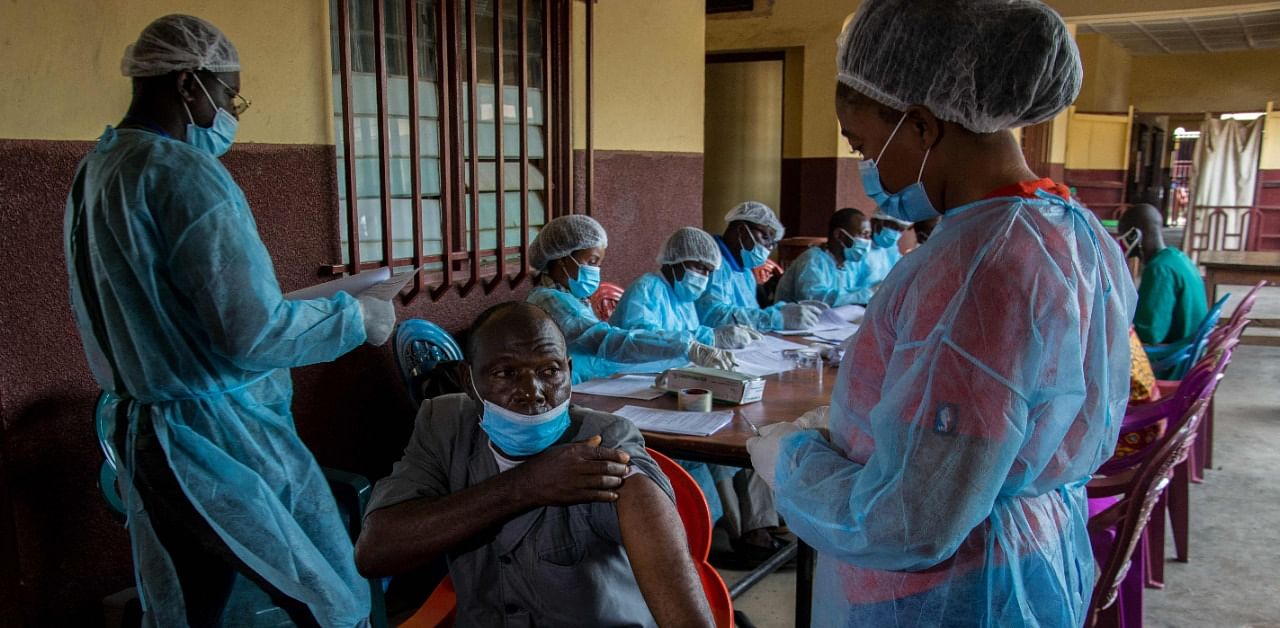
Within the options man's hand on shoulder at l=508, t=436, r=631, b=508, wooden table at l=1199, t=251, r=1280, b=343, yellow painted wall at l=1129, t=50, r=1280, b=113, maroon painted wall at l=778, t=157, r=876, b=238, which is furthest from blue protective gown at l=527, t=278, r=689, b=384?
yellow painted wall at l=1129, t=50, r=1280, b=113

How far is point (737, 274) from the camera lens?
488cm

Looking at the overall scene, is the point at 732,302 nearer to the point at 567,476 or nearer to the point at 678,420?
the point at 678,420

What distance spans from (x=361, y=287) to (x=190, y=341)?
466mm

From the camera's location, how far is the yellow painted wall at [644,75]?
4480 mm

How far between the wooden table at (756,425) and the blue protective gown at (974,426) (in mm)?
785

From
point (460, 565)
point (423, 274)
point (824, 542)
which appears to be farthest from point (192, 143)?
point (824, 542)

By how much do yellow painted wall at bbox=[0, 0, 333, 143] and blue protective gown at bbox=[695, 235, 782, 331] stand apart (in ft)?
6.67

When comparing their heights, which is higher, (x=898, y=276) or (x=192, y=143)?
(x=192, y=143)

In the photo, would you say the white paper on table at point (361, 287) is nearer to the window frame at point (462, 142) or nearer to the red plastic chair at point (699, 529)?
the window frame at point (462, 142)

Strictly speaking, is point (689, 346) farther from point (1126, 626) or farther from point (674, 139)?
point (674, 139)

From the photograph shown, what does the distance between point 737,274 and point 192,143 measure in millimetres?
3127

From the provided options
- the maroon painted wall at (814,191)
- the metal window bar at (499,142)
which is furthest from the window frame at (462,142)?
the maroon painted wall at (814,191)

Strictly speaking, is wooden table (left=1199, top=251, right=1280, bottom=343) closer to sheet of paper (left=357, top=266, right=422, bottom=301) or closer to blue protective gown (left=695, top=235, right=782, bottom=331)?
blue protective gown (left=695, top=235, right=782, bottom=331)

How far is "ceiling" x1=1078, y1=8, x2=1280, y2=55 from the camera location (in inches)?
421
